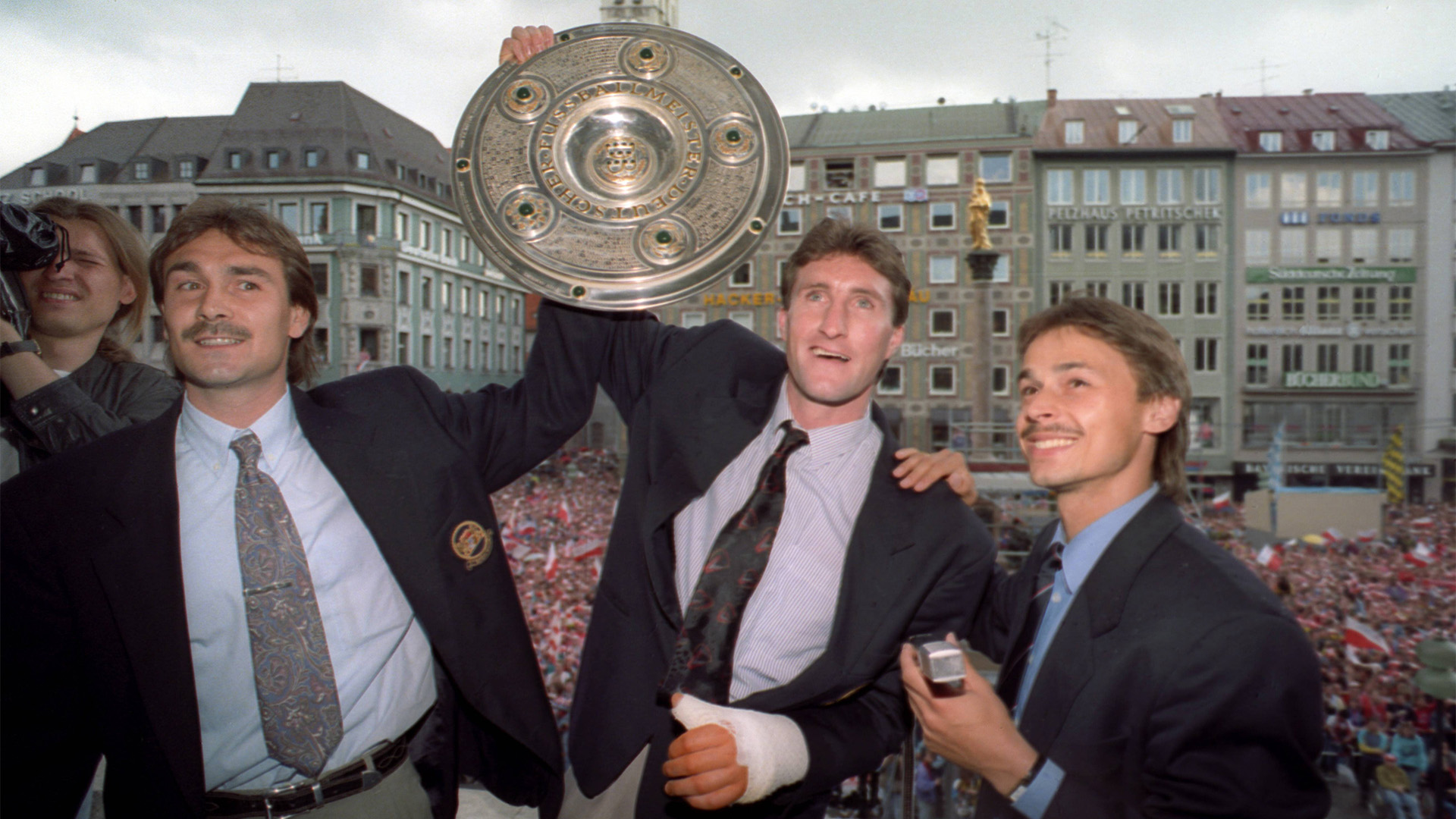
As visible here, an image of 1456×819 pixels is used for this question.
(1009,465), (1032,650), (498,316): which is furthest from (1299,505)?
(1032,650)

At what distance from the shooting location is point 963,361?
44.8 feet

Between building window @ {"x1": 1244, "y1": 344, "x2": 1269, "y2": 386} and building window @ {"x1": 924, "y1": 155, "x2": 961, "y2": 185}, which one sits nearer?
building window @ {"x1": 1244, "y1": 344, "x2": 1269, "y2": 386}

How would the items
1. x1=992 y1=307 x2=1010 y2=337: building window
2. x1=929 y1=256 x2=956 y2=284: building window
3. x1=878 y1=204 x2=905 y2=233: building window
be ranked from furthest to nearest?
x1=929 y1=256 x2=956 y2=284: building window, x1=992 y1=307 x2=1010 y2=337: building window, x1=878 y1=204 x2=905 y2=233: building window

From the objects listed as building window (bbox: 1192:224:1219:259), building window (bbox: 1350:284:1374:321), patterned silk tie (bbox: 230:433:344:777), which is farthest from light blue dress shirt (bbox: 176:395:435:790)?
building window (bbox: 1350:284:1374:321)

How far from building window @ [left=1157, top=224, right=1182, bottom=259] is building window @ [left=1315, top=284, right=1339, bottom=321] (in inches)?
113

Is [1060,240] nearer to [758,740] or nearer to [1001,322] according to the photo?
[1001,322]

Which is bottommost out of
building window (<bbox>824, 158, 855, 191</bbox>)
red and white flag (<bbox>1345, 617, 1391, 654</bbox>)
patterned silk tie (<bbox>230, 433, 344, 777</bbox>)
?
red and white flag (<bbox>1345, 617, 1391, 654</bbox>)

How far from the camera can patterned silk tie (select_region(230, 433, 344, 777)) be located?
111cm

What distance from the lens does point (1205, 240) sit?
13.4 metres

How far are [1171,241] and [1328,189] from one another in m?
2.64

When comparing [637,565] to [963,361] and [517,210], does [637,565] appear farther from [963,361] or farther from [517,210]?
[963,361]

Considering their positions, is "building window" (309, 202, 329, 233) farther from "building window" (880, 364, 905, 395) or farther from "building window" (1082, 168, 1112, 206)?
"building window" (1082, 168, 1112, 206)

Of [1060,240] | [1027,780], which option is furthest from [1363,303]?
[1027,780]

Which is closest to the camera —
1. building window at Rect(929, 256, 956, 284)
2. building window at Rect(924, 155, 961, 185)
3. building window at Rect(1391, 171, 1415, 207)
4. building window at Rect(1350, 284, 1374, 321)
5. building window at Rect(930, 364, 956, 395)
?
building window at Rect(1391, 171, 1415, 207)
